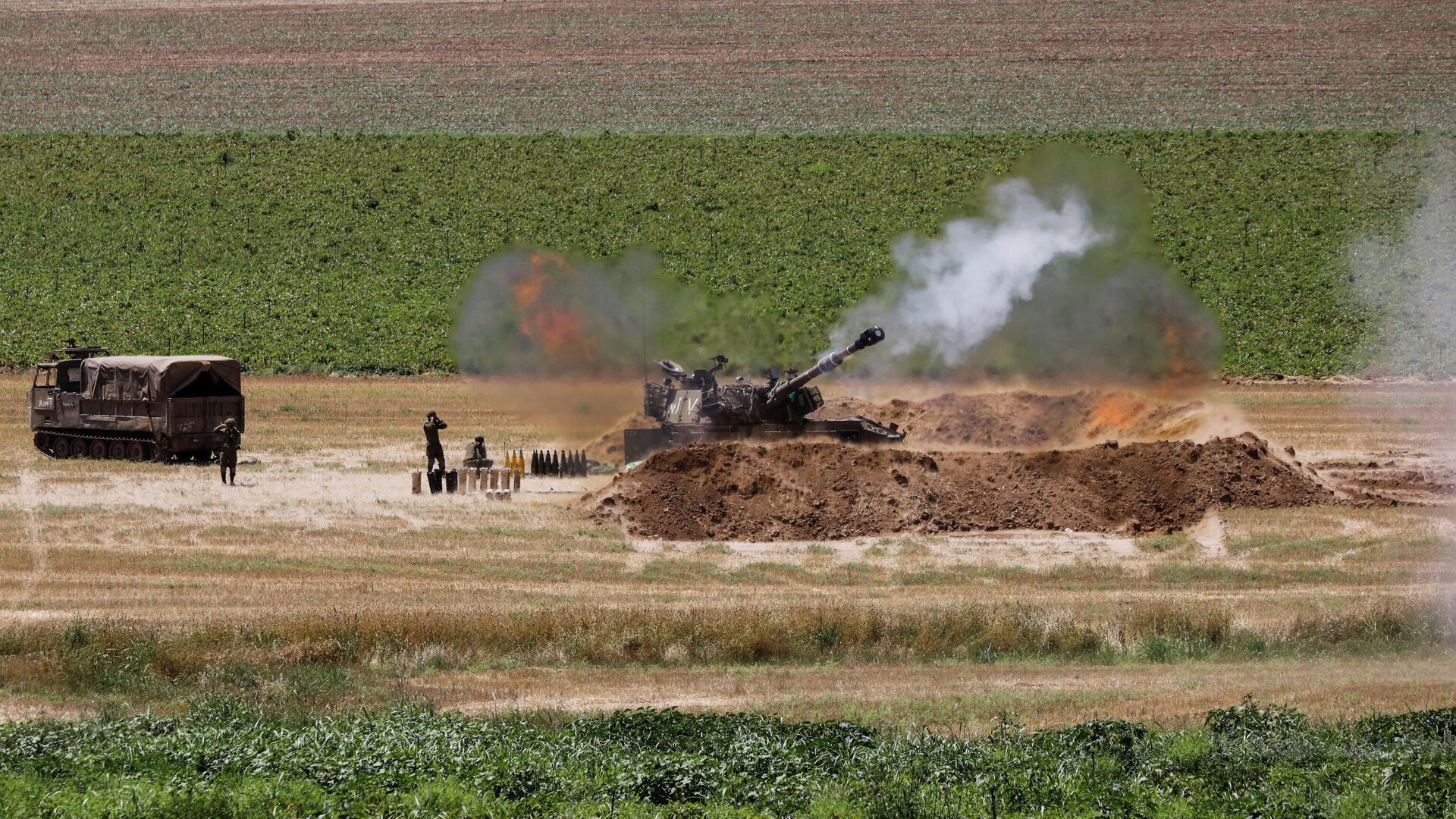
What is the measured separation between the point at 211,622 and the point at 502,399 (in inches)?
752

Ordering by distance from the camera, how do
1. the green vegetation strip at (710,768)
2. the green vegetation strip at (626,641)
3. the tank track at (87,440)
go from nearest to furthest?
the green vegetation strip at (710,768), the green vegetation strip at (626,641), the tank track at (87,440)

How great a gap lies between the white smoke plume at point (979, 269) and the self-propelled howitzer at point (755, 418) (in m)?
3.75

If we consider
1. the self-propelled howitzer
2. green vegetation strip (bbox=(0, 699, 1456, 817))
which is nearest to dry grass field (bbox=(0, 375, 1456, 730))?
green vegetation strip (bbox=(0, 699, 1456, 817))

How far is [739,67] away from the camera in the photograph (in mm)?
81375

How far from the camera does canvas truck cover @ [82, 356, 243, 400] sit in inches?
1444

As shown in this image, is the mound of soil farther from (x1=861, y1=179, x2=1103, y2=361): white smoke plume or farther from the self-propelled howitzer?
the self-propelled howitzer

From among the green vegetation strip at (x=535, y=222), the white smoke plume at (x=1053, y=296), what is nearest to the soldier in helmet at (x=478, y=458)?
the white smoke plume at (x=1053, y=296)

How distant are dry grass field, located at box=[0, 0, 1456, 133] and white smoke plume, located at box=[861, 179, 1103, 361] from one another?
40.3 m

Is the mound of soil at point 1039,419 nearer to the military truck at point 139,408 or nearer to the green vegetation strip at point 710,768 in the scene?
the military truck at point 139,408

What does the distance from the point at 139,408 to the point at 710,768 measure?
27.6 meters

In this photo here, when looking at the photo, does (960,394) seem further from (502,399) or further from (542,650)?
(542,650)

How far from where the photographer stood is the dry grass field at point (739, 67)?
76625 millimetres

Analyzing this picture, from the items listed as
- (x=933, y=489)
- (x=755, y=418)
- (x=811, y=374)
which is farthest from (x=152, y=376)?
(x=933, y=489)

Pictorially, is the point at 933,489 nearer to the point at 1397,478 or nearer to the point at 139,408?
the point at 1397,478
